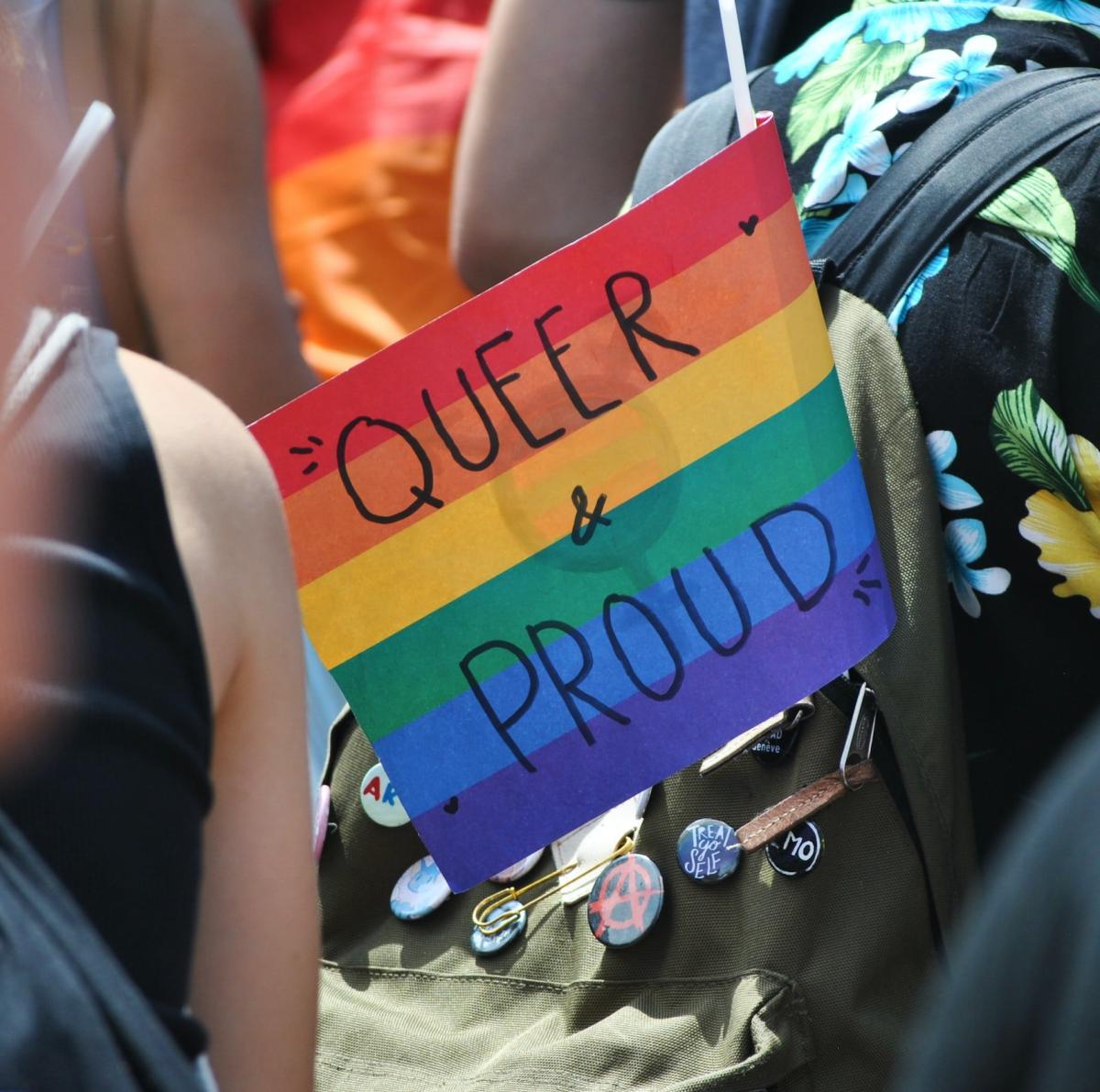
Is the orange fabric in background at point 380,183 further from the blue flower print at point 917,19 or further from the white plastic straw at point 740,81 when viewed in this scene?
the white plastic straw at point 740,81

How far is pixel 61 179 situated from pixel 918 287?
0.50m

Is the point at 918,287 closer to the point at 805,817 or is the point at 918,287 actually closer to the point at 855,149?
the point at 855,149

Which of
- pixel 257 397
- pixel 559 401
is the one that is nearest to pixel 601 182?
pixel 257 397

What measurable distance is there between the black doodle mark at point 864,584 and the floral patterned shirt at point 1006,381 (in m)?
0.06

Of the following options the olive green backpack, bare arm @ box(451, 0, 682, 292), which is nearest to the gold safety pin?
the olive green backpack

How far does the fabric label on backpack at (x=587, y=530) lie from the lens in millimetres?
923

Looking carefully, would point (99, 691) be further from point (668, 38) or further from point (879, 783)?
point (668, 38)

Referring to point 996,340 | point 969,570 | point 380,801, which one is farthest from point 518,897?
point 996,340

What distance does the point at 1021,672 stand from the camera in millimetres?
958

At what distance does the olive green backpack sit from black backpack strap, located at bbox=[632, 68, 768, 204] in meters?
0.12

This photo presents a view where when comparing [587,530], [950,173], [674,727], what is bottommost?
[674,727]

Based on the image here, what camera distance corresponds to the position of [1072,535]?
0.92 metres

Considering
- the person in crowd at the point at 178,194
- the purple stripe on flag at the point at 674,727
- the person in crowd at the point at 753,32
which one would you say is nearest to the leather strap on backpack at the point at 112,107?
the person in crowd at the point at 178,194

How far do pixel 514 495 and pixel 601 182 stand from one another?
0.73 meters
